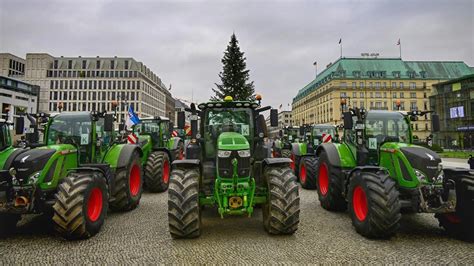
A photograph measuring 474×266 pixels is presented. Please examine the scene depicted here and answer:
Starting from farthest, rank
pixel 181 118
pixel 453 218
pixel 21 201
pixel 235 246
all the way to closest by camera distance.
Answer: pixel 181 118
pixel 453 218
pixel 21 201
pixel 235 246

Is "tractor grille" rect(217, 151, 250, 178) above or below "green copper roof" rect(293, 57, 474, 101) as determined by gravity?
below

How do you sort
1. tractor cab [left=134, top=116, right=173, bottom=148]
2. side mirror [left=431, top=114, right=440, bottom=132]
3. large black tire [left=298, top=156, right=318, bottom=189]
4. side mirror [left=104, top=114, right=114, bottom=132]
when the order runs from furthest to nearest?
tractor cab [left=134, top=116, right=173, bottom=148] → large black tire [left=298, top=156, right=318, bottom=189] → side mirror [left=104, top=114, right=114, bottom=132] → side mirror [left=431, top=114, right=440, bottom=132]

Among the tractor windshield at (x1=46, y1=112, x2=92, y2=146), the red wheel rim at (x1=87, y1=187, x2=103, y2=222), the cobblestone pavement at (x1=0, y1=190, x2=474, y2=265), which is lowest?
the cobblestone pavement at (x1=0, y1=190, x2=474, y2=265)

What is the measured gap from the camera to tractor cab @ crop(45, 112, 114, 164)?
5883 mm

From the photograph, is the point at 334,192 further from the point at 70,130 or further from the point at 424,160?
the point at 70,130

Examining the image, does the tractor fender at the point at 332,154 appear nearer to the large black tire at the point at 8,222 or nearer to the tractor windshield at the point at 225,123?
the tractor windshield at the point at 225,123

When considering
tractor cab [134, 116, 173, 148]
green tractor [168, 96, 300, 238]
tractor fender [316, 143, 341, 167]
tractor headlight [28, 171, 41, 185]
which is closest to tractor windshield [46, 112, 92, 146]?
tractor headlight [28, 171, 41, 185]

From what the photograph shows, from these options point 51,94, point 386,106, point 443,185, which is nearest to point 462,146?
point 386,106

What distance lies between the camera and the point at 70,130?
5.98 m

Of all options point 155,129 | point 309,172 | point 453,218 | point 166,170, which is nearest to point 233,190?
point 453,218

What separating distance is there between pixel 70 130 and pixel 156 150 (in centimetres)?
383

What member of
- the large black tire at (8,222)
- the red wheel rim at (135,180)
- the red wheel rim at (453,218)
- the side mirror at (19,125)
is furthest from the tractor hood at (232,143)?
the side mirror at (19,125)

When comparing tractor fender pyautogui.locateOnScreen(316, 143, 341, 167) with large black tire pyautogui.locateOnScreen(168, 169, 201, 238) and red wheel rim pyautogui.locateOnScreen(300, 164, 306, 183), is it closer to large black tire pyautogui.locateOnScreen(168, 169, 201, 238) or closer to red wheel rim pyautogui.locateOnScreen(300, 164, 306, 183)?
red wheel rim pyautogui.locateOnScreen(300, 164, 306, 183)

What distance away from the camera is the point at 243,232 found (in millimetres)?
4945
